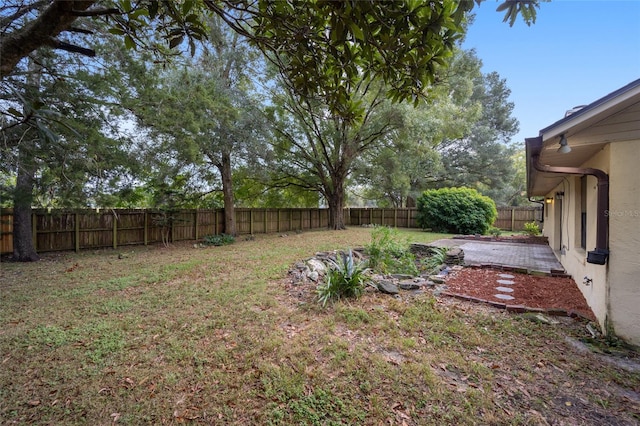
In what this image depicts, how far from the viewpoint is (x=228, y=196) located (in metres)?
12.3

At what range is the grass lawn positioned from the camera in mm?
2129

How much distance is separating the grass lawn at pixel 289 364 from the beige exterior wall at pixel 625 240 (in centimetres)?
49

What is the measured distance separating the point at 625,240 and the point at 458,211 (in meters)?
12.5

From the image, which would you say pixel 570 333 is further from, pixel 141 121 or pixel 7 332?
pixel 141 121

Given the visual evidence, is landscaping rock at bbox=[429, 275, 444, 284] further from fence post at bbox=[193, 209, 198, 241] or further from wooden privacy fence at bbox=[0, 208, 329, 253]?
fence post at bbox=[193, 209, 198, 241]

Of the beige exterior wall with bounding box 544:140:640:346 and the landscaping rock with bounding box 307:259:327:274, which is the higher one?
the beige exterior wall with bounding box 544:140:640:346

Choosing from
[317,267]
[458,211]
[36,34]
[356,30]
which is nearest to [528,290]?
[317,267]

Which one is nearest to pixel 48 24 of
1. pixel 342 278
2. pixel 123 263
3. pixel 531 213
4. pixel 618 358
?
pixel 342 278

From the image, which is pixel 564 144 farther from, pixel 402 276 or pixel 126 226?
pixel 126 226

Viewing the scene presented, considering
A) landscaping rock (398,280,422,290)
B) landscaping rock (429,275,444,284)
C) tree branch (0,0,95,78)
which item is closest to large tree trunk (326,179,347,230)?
landscaping rock (429,275,444,284)

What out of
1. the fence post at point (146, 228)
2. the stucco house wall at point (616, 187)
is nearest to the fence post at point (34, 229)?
the fence post at point (146, 228)

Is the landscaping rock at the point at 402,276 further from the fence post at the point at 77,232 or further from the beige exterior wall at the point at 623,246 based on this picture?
the fence post at the point at 77,232

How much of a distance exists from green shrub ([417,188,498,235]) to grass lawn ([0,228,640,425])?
11785 millimetres

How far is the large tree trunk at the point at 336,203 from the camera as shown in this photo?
16.3 metres
